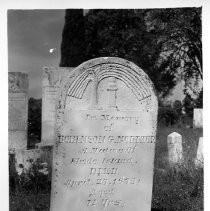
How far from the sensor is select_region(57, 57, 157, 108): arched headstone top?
3.43 metres

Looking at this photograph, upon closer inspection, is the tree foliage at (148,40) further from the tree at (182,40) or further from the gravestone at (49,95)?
the gravestone at (49,95)

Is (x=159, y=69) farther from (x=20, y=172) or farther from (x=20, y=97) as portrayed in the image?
(x=20, y=172)

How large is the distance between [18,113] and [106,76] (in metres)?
2.37

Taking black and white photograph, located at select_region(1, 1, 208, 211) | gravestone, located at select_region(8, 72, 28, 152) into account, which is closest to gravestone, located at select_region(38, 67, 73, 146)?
black and white photograph, located at select_region(1, 1, 208, 211)

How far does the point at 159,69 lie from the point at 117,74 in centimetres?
220

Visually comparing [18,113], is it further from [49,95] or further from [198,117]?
[198,117]

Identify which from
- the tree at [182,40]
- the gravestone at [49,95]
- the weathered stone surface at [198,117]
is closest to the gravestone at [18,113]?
the gravestone at [49,95]

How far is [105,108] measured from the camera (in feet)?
11.4

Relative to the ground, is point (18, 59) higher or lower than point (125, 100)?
higher

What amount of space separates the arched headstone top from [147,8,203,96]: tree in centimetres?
140

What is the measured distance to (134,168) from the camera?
354 centimetres

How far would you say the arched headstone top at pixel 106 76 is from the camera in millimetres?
3430
